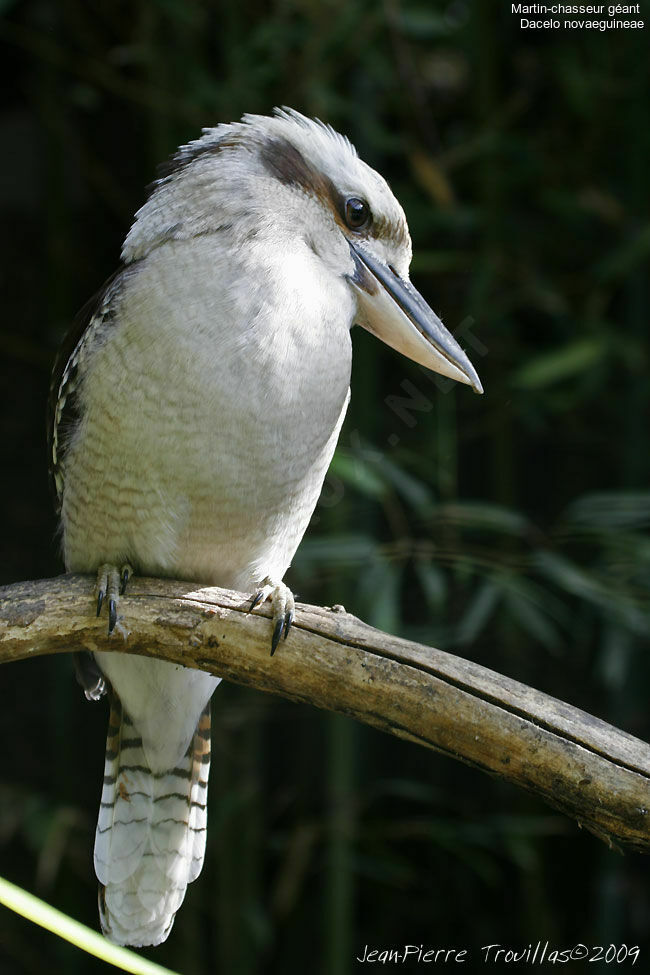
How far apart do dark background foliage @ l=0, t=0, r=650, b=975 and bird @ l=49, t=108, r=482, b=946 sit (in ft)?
2.01

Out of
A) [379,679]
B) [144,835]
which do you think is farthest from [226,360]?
[144,835]

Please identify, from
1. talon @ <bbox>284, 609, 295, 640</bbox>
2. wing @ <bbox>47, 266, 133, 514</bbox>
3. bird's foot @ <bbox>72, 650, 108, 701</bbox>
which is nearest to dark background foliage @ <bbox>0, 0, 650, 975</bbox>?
bird's foot @ <bbox>72, 650, 108, 701</bbox>

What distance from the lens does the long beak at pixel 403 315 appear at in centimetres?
132

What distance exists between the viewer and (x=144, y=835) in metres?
1.47

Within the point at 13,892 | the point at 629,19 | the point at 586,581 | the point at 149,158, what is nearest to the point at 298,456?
the point at 13,892

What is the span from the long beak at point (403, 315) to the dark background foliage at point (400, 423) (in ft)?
1.95

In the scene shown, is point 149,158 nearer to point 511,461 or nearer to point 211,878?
point 511,461

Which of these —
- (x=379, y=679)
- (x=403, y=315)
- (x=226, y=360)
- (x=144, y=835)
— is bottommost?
(x=144, y=835)

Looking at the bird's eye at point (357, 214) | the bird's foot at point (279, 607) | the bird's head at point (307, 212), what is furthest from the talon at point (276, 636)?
the bird's eye at point (357, 214)

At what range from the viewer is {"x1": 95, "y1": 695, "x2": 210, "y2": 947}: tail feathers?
145 centimetres

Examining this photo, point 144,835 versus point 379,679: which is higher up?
point 379,679

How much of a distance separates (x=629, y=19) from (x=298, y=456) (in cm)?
150

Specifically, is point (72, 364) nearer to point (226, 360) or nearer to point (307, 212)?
point (226, 360)

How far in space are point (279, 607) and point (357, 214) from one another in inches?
20.1
